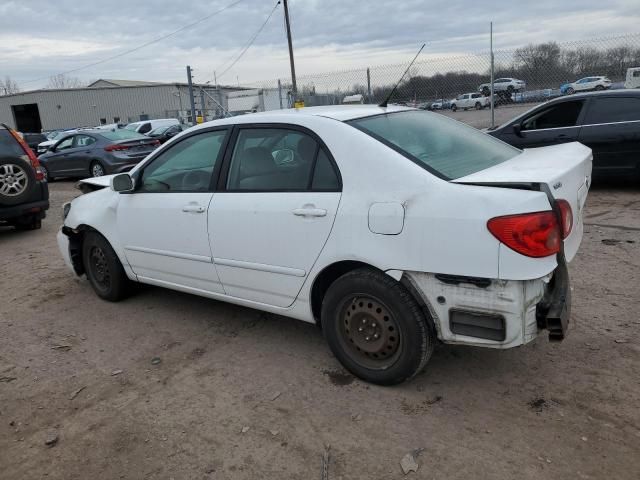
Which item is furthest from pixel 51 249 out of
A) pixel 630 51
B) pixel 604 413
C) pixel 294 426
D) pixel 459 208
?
pixel 630 51

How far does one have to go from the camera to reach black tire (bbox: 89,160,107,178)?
46.4 ft

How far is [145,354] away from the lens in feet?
12.7

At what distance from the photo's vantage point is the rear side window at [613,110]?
748cm

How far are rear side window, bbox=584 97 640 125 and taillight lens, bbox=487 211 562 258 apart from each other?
604 centimetres

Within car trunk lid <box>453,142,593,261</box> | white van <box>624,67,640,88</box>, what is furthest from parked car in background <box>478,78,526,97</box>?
car trunk lid <box>453,142,593,261</box>

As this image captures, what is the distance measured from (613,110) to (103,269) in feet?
22.9

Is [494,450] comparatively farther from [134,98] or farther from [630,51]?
[134,98]

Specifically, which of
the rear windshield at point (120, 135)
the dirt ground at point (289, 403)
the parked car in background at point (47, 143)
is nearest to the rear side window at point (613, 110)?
the dirt ground at point (289, 403)

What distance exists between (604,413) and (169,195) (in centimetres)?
317

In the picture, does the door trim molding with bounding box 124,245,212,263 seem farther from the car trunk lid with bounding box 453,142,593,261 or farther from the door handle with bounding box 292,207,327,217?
the car trunk lid with bounding box 453,142,593,261

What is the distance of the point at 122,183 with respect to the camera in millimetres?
4250

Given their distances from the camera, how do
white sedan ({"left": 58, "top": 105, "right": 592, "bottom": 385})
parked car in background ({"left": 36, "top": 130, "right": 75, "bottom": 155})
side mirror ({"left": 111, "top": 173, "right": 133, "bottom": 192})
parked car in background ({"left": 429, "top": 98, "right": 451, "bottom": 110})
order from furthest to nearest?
parked car in background ({"left": 36, "top": 130, "right": 75, "bottom": 155})
parked car in background ({"left": 429, "top": 98, "right": 451, "bottom": 110})
side mirror ({"left": 111, "top": 173, "right": 133, "bottom": 192})
white sedan ({"left": 58, "top": 105, "right": 592, "bottom": 385})

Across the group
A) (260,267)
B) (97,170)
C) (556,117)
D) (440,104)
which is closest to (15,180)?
(260,267)

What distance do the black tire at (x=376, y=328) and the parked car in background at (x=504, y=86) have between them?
10.6m
